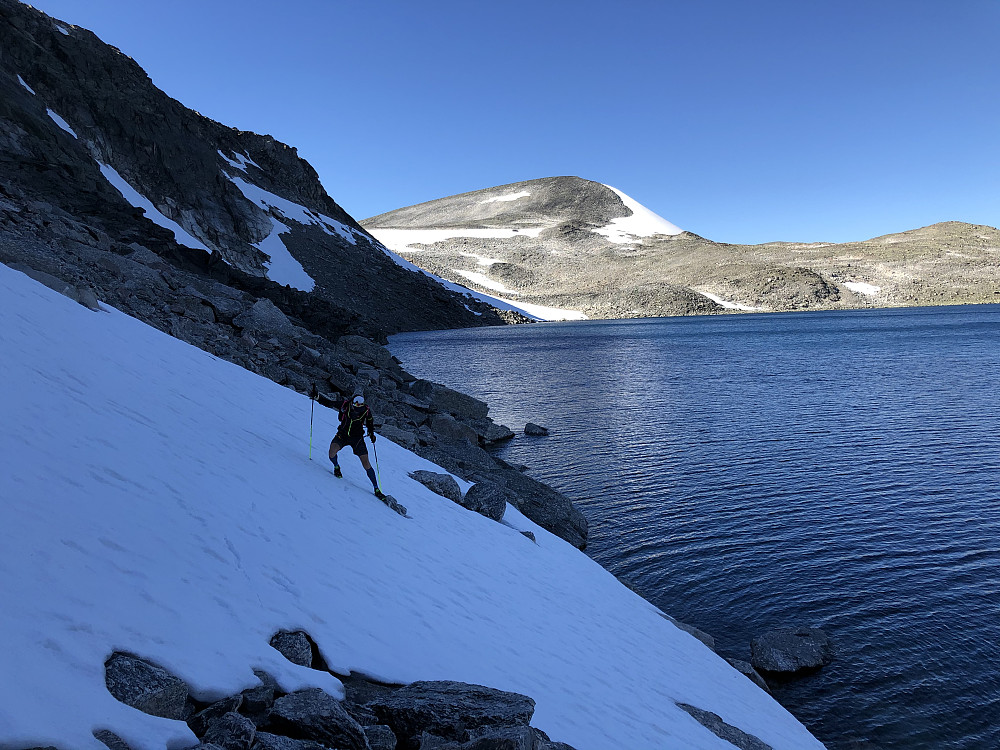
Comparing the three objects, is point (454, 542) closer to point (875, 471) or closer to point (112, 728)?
point (112, 728)

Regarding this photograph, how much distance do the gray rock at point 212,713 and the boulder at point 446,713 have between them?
1.04m

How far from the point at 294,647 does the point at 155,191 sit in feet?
226

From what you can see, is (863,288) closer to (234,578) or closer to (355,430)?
(355,430)

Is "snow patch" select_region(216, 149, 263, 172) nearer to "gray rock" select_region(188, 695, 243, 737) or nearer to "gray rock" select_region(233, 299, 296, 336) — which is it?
"gray rock" select_region(233, 299, 296, 336)

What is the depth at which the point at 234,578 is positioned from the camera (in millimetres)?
5527

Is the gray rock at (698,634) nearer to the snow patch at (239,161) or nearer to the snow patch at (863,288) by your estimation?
the snow patch at (239,161)

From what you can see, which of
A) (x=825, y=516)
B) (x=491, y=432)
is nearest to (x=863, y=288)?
(x=491, y=432)

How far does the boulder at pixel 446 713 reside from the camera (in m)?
4.32

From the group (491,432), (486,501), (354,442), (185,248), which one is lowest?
(491,432)

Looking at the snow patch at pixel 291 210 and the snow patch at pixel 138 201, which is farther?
the snow patch at pixel 291 210

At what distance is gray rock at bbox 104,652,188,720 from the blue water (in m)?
9.27

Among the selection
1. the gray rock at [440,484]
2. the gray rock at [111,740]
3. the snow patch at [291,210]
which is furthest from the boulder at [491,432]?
the snow patch at [291,210]

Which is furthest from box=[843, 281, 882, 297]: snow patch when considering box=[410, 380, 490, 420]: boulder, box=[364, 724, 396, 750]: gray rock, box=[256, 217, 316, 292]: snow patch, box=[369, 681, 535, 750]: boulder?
box=[364, 724, 396, 750]: gray rock

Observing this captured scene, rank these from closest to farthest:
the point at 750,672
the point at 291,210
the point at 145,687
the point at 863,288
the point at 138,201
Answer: the point at 145,687 → the point at 750,672 → the point at 138,201 → the point at 291,210 → the point at 863,288
